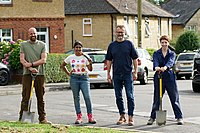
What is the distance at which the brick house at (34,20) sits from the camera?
35719 mm

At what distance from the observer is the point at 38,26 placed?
36750 mm

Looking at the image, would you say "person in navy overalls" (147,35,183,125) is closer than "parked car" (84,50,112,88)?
Yes

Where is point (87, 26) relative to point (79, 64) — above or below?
above

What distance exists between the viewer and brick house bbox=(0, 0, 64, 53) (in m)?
35.7

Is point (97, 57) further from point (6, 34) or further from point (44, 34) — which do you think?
point (44, 34)

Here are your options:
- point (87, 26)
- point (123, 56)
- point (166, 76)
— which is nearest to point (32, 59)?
point (123, 56)

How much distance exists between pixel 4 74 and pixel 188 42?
3273 cm

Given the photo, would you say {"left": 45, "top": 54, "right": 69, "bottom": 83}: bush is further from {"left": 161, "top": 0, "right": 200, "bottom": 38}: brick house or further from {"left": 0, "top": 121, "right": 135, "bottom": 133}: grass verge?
{"left": 161, "top": 0, "right": 200, "bottom": 38}: brick house

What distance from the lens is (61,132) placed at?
424 inches

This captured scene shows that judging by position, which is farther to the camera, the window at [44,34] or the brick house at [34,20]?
the window at [44,34]

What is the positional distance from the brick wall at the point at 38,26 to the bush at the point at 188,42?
21.9 meters

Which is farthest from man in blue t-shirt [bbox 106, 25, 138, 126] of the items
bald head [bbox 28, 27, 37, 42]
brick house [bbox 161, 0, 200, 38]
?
brick house [bbox 161, 0, 200, 38]

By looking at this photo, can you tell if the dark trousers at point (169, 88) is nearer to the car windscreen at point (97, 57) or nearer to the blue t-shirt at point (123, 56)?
the blue t-shirt at point (123, 56)

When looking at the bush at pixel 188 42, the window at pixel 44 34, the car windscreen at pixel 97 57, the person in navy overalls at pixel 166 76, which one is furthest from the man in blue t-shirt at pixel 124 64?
the bush at pixel 188 42
